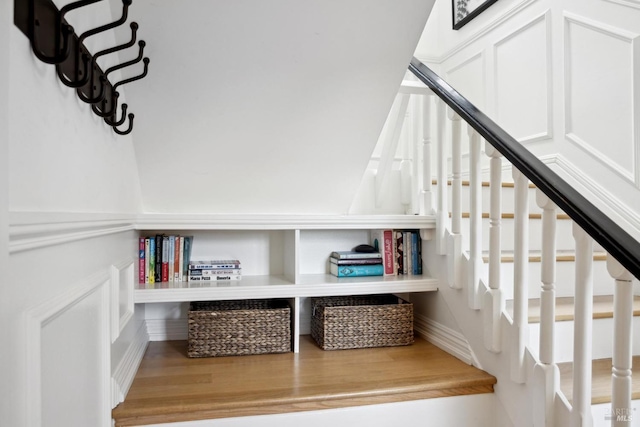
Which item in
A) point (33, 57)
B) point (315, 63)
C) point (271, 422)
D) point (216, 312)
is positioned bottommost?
point (271, 422)

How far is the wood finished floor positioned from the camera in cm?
122

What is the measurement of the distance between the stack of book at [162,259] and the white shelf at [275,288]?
63mm

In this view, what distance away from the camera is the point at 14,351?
56 cm

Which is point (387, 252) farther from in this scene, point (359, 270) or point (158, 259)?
point (158, 259)

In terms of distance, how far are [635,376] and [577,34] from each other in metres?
1.51

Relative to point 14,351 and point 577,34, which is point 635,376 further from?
point 14,351

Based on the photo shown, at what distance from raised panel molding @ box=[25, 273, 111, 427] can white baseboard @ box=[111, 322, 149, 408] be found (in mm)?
69

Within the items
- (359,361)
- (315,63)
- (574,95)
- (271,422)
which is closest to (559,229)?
(574,95)

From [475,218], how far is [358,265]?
0.61 meters

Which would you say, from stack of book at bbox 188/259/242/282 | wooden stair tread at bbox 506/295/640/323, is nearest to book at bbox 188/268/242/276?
stack of book at bbox 188/259/242/282

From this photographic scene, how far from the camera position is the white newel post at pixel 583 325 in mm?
1029

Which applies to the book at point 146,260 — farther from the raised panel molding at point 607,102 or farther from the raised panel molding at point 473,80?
the raised panel molding at point 473,80

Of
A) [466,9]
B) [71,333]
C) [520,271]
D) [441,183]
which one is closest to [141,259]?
[71,333]

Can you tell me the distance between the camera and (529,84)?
2.21m
